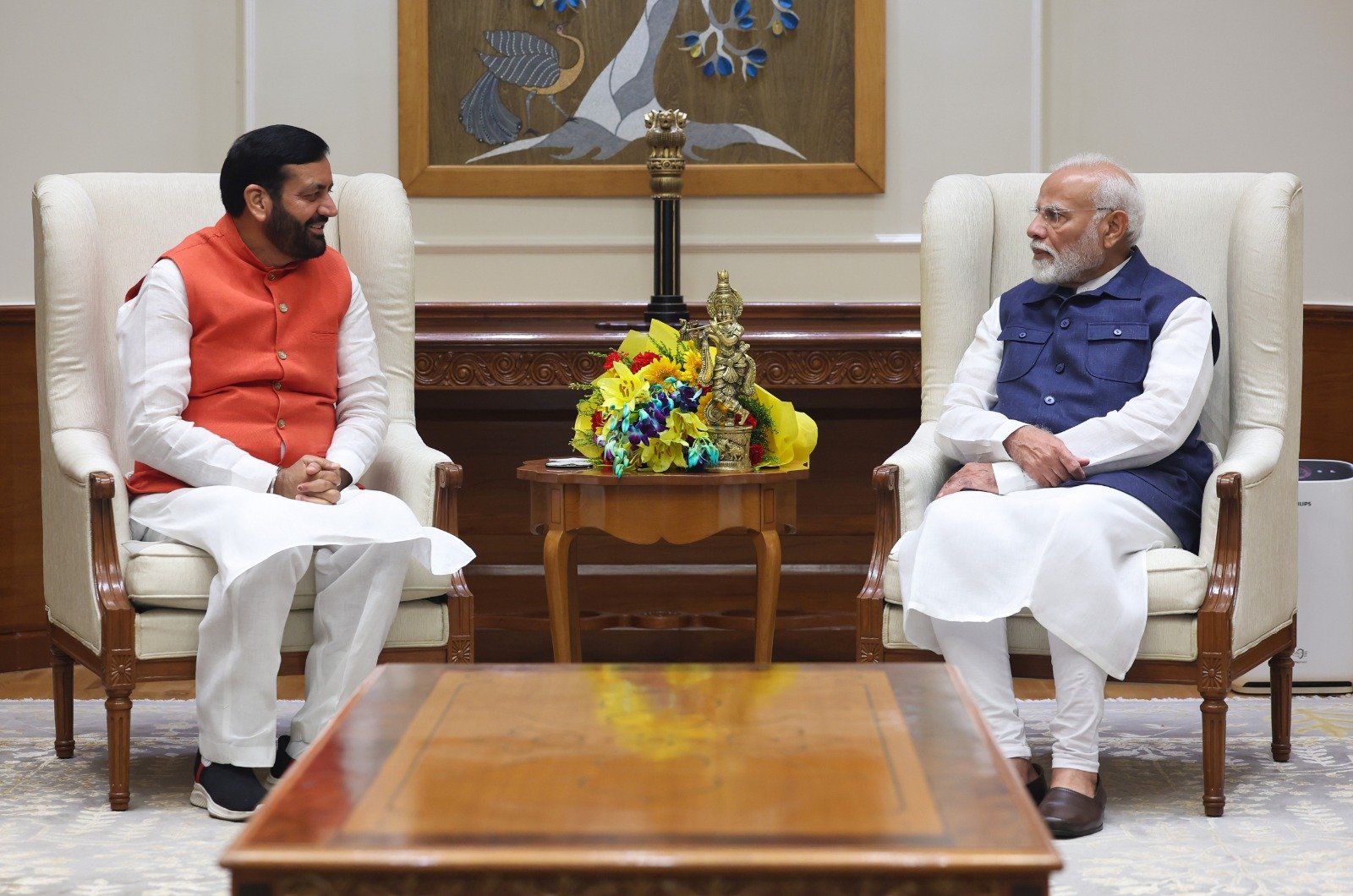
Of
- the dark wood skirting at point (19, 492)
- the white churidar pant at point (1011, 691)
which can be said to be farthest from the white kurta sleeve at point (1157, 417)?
the dark wood skirting at point (19, 492)

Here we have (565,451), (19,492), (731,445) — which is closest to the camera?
(731,445)

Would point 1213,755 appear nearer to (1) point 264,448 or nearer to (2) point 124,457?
(1) point 264,448

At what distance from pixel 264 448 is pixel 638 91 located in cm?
210

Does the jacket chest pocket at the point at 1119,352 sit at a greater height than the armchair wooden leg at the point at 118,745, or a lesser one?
greater

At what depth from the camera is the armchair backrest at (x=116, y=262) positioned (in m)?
3.62

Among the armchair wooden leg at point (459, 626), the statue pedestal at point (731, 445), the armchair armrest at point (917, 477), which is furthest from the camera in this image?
the statue pedestal at point (731, 445)

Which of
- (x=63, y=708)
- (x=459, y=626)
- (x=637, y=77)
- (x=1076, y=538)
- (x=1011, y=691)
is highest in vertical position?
(x=637, y=77)

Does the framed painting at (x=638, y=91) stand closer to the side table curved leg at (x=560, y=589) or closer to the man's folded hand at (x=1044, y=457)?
the side table curved leg at (x=560, y=589)

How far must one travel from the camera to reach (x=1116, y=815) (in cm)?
324

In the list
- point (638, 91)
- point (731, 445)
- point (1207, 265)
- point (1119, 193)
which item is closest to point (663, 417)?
point (731, 445)

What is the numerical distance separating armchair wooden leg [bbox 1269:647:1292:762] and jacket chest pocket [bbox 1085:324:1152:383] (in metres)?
0.79

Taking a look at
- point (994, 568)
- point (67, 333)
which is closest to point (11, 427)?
point (67, 333)

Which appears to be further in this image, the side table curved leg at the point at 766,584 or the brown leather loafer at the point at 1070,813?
the side table curved leg at the point at 766,584

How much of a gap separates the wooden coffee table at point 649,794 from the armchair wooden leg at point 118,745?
108 cm
